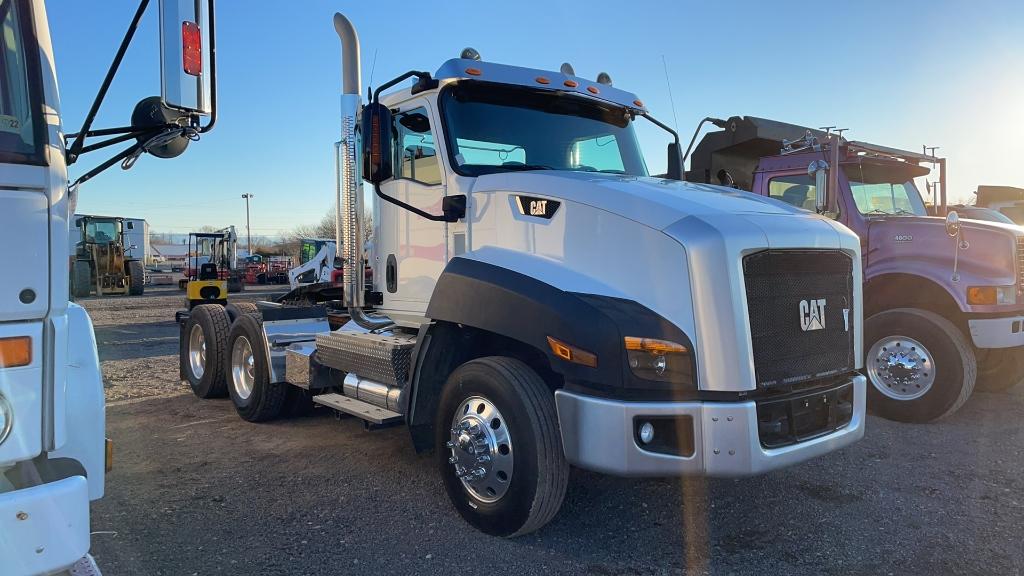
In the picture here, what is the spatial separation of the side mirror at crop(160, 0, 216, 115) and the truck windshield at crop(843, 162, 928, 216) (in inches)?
257

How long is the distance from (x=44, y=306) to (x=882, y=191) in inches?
296

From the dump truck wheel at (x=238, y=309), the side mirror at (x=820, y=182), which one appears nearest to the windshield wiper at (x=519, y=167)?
the side mirror at (x=820, y=182)

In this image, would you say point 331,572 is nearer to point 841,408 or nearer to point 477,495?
point 477,495

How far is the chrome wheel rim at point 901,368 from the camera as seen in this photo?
6258 millimetres

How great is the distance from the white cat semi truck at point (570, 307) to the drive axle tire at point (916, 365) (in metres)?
2.79

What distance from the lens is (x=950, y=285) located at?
6254 mm

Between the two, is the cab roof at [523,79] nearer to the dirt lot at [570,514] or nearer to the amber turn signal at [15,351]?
the dirt lot at [570,514]

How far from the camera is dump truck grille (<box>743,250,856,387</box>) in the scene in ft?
11.2

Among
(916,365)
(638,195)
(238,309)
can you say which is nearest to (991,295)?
(916,365)

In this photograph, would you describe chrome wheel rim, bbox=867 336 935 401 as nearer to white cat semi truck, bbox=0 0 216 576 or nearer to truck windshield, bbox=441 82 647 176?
truck windshield, bbox=441 82 647 176

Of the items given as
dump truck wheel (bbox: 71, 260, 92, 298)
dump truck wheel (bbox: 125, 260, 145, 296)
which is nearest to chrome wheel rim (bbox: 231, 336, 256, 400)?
dump truck wheel (bbox: 71, 260, 92, 298)

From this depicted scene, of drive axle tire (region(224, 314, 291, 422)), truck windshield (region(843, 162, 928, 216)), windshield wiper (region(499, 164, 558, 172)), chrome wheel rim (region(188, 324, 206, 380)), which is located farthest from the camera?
chrome wheel rim (region(188, 324, 206, 380))

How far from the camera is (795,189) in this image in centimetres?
747

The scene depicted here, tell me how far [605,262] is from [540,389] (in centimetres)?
74
